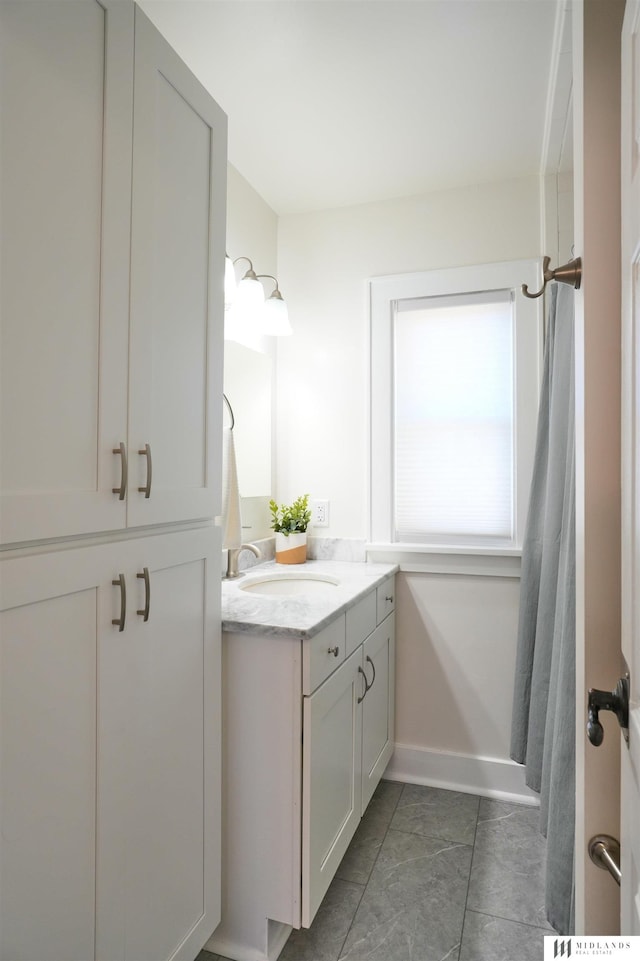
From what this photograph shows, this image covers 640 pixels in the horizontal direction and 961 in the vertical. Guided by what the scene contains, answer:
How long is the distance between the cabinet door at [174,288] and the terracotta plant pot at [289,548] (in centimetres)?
104

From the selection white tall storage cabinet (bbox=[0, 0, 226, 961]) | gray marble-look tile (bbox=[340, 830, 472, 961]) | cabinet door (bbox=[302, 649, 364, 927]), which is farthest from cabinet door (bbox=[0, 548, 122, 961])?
gray marble-look tile (bbox=[340, 830, 472, 961])

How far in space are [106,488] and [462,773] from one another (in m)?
2.03

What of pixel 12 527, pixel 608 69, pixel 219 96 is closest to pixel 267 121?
pixel 219 96

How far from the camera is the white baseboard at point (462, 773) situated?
222cm

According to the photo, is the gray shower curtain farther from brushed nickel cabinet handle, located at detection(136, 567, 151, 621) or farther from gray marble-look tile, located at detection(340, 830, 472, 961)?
brushed nickel cabinet handle, located at detection(136, 567, 151, 621)

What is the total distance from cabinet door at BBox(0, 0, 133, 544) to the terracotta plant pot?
1.37m

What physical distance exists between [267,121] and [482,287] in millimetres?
1042

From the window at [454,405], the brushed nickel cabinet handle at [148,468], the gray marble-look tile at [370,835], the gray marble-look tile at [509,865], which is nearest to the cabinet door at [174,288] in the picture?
the brushed nickel cabinet handle at [148,468]

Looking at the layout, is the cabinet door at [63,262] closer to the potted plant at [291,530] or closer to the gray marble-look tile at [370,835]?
the potted plant at [291,530]

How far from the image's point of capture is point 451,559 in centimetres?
233

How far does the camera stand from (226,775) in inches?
57.3

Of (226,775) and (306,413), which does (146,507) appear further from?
(306,413)

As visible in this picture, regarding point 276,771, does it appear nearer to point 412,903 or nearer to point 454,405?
point 412,903

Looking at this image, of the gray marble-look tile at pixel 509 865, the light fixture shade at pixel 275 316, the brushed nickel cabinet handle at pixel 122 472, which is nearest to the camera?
the brushed nickel cabinet handle at pixel 122 472
